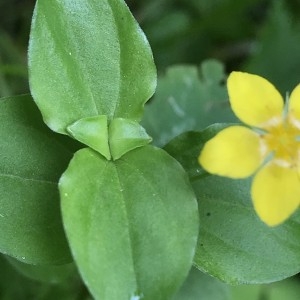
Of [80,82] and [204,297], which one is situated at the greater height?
[80,82]

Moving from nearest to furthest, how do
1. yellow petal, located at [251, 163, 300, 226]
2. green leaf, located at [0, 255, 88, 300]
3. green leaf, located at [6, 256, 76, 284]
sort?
yellow petal, located at [251, 163, 300, 226] < green leaf, located at [6, 256, 76, 284] < green leaf, located at [0, 255, 88, 300]

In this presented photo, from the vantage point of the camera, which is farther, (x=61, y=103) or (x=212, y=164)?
(x=61, y=103)

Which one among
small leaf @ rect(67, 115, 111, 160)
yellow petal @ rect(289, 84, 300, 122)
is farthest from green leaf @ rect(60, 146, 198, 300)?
yellow petal @ rect(289, 84, 300, 122)

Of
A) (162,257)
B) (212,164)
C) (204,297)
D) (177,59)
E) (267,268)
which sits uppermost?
(212,164)

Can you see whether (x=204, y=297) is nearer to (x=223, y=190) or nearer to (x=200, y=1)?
(x=223, y=190)

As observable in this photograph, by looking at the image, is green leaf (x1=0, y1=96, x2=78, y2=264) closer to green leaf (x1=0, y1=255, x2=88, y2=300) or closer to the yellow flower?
the yellow flower

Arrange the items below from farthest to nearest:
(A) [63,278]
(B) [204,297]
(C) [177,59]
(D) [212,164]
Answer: (C) [177,59] → (B) [204,297] → (A) [63,278] → (D) [212,164]

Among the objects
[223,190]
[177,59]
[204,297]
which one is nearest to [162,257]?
[223,190]
